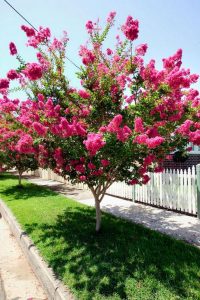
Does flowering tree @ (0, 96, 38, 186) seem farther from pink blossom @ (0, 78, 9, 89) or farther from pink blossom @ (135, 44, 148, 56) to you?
pink blossom @ (135, 44, 148, 56)

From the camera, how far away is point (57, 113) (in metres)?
5.05

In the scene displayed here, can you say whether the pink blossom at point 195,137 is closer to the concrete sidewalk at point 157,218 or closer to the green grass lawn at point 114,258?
the green grass lawn at point 114,258

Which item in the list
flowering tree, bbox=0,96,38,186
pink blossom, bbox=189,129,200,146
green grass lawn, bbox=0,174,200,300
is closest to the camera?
green grass lawn, bbox=0,174,200,300

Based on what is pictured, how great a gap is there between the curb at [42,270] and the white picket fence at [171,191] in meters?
4.24

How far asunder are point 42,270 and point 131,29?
436 cm

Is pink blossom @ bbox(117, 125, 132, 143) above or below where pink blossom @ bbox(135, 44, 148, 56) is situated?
below

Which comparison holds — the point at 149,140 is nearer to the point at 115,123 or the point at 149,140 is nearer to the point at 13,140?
the point at 115,123

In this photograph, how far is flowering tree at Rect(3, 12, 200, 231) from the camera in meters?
4.66

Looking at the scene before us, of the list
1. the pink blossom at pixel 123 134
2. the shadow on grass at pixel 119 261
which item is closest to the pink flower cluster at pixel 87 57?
the pink blossom at pixel 123 134

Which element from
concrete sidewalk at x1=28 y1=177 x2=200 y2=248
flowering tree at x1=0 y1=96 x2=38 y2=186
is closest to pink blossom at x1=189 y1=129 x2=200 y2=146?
concrete sidewalk at x1=28 y1=177 x2=200 y2=248

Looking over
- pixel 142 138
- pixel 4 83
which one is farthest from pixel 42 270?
pixel 4 83

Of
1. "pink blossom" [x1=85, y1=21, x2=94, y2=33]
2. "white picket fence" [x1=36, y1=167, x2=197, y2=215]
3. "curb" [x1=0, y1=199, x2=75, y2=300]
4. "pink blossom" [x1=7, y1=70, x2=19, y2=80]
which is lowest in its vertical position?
"curb" [x1=0, y1=199, x2=75, y2=300]

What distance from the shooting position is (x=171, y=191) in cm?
809

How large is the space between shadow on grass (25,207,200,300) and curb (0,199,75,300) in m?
0.11
